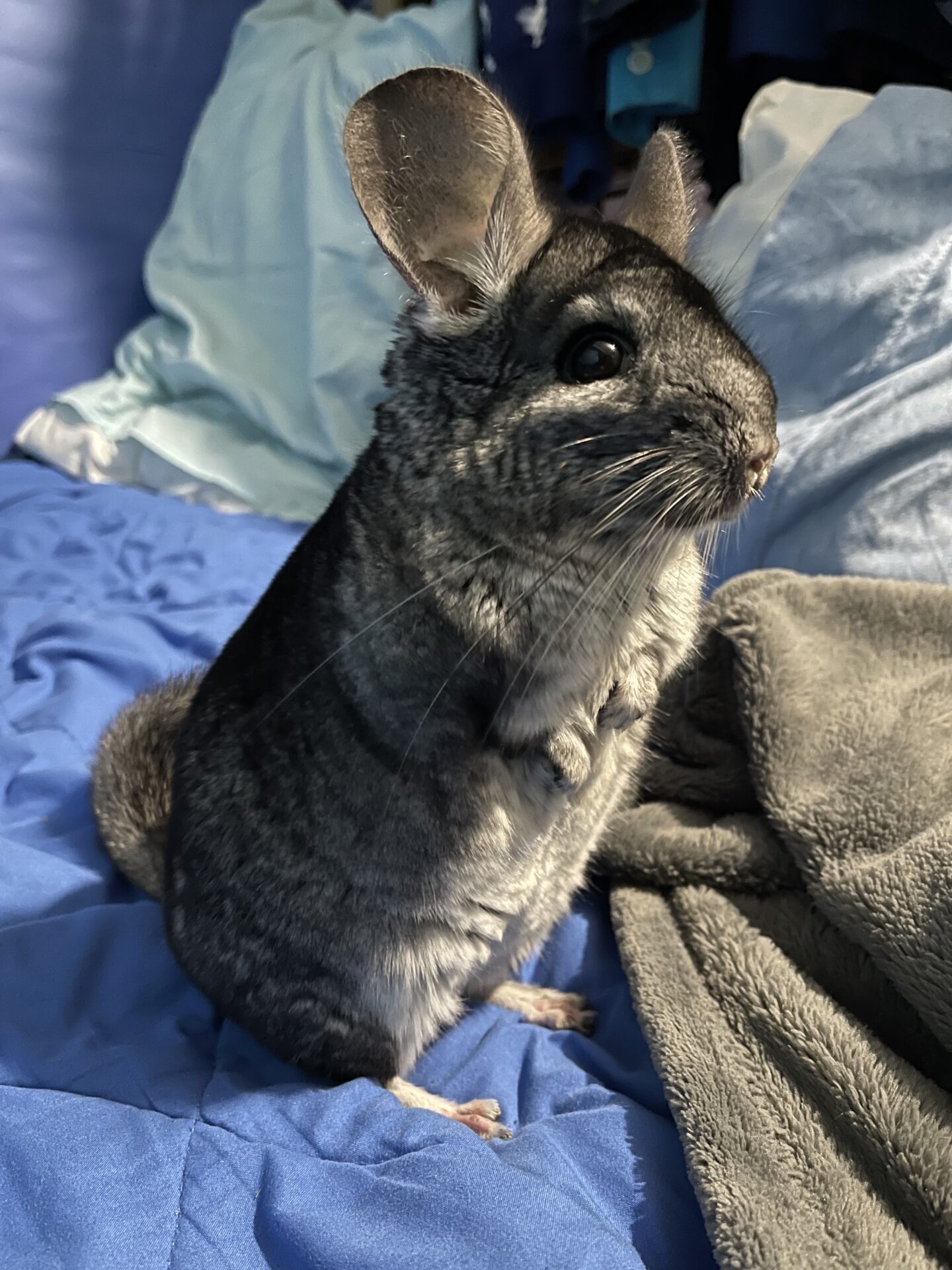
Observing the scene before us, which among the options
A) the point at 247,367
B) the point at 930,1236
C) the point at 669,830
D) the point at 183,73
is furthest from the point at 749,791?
the point at 183,73

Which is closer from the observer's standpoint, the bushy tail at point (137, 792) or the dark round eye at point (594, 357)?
the dark round eye at point (594, 357)

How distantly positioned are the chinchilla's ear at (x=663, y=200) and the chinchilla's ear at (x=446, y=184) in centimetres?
20

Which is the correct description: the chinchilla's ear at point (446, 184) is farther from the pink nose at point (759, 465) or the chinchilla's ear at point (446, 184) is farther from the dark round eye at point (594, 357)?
the pink nose at point (759, 465)

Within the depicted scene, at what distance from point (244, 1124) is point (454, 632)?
62 centimetres

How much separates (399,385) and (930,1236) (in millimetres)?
1006

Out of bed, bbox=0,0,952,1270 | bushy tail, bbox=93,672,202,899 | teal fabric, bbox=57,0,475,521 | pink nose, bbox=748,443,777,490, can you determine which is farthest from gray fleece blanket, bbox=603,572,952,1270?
teal fabric, bbox=57,0,475,521

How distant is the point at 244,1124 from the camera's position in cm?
108

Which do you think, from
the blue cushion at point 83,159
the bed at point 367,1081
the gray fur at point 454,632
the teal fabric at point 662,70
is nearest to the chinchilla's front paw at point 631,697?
the gray fur at point 454,632

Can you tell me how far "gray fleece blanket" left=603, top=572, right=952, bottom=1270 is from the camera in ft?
2.97

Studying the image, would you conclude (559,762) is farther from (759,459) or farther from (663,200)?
(663,200)

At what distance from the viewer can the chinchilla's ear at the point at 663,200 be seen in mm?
1154

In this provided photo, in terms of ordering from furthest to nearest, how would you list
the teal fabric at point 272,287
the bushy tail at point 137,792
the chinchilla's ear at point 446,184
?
the teal fabric at point 272,287
the bushy tail at point 137,792
the chinchilla's ear at point 446,184

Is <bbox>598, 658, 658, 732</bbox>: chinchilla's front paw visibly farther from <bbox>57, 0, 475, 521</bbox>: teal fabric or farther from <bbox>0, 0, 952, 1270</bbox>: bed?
<bbox>57, 0, 475, 521</bbox>: teal fabric

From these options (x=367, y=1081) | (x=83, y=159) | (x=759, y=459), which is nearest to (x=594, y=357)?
(x=759, y=459)
